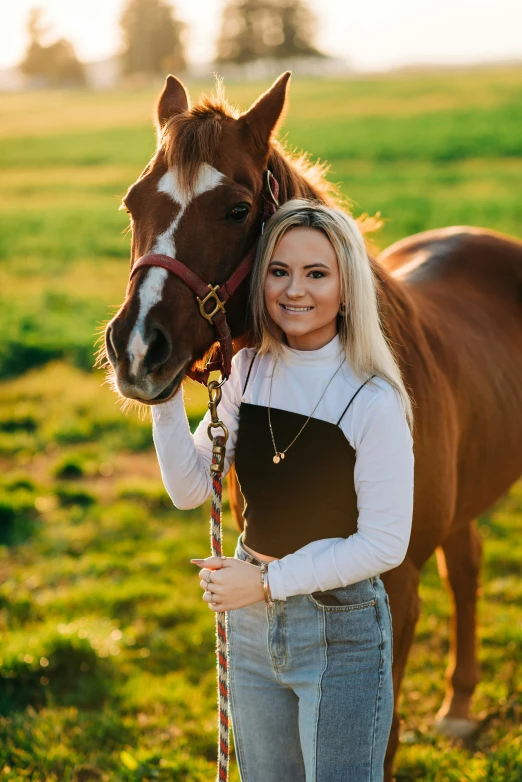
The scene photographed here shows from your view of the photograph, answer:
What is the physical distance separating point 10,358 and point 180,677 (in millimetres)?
5390

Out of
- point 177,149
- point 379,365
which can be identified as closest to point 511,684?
point 379,365

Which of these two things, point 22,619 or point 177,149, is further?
point 22,619

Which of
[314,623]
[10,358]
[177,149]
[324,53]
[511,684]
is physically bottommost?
[511,684]

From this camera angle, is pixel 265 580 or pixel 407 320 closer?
pixel 265 580

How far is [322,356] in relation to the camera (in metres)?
2.02

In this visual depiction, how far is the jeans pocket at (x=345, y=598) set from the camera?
6.43ft

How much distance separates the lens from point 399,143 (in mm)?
22188

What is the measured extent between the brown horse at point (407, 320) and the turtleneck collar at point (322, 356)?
0.25 meters

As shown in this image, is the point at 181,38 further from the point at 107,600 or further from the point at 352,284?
the point at 352,284

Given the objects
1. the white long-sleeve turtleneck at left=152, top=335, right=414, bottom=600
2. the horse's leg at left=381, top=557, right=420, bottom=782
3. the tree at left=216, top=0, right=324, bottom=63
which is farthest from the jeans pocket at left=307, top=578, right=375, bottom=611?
the tree at left=216, top=0, right=324, bottom=63

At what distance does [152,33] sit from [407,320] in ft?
247

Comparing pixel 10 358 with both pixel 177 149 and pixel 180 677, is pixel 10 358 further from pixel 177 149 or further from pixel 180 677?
pixel 177 149

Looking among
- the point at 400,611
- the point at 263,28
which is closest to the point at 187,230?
the point at 400,611

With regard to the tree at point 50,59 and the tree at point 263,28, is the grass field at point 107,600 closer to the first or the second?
the tree at point 263,28
